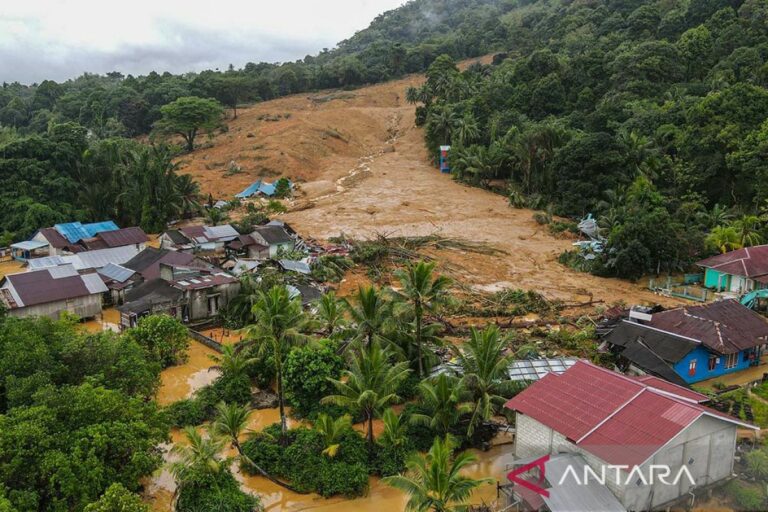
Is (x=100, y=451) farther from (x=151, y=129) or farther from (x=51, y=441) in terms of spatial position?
(x=151, y=129)

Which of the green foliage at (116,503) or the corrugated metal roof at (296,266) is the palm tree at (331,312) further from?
the corrugated metal roof at (296,266)

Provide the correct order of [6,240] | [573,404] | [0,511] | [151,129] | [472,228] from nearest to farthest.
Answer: [0,511]
[573,404]
[6,240]
[472,228]
[151,129]

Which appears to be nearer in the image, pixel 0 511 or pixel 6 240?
pixel 0 511

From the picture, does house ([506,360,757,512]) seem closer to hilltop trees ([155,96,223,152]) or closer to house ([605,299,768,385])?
house ([605,299,768,385])

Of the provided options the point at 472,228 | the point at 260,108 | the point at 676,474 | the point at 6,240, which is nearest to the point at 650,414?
the point at 676,474

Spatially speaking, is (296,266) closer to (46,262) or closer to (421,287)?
(46,262)

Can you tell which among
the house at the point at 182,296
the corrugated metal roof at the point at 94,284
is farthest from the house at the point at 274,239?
the corrugated metal roof at the point at 94,284
